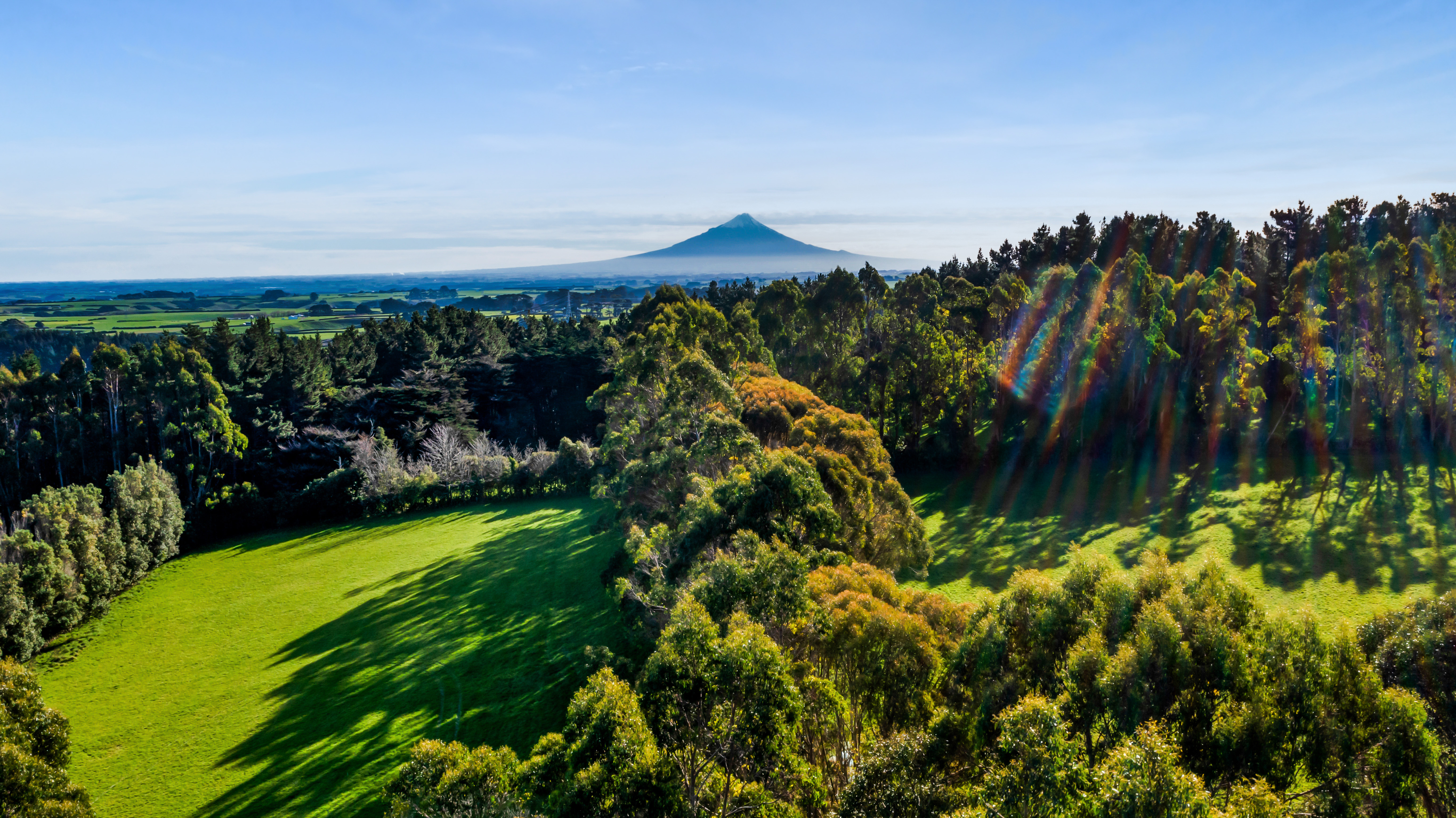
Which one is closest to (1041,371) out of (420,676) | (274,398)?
(420,676)

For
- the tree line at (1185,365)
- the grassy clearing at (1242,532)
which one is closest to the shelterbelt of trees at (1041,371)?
the tree line at (1185,365)

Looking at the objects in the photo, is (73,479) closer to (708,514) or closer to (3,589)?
(3,589)

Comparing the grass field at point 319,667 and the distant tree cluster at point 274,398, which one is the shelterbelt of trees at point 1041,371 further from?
the grass field at point 319,667

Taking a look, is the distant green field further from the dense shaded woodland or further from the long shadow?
the long shadow

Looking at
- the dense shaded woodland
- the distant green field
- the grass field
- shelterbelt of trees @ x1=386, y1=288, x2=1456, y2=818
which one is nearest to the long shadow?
the dense shaded woodland

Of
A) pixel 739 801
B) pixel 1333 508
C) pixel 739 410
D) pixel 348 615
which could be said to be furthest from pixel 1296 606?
pixel 348 615

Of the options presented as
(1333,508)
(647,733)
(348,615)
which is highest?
(647,733)
